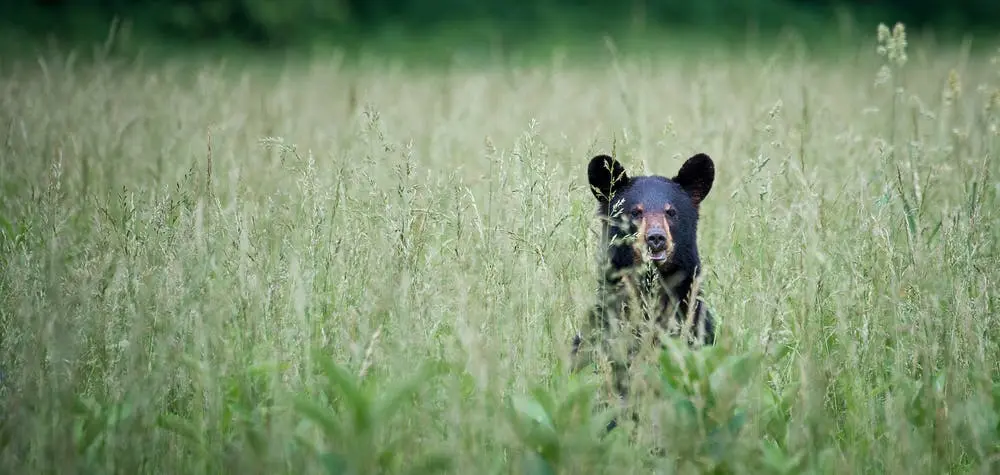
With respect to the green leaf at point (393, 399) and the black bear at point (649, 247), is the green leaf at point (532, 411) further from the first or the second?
the black bear at point (649, 247)

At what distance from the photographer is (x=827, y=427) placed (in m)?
2.91

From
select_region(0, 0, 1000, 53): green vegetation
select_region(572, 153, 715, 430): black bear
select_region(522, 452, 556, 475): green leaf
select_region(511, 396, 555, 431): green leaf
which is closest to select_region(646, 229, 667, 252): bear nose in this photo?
select_region(572, 153, 715, 430): black bear

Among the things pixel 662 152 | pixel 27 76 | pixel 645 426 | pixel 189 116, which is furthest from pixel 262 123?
pixel 645 426

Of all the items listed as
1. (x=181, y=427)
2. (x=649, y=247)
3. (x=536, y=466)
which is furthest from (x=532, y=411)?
(x=649, y=247)

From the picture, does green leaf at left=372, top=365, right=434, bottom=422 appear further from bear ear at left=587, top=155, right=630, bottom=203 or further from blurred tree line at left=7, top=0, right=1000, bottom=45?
blurred tree line at left=7, top=0, right=1000, bottom=45

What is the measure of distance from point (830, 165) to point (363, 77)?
6.70 meters

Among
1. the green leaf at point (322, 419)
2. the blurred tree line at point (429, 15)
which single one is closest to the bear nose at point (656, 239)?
the green leaf at point (322, 419)

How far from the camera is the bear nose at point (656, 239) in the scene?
3.67 m

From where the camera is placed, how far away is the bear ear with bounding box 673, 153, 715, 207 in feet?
13.3

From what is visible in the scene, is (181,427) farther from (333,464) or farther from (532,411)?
(532,411)

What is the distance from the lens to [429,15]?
2105cm

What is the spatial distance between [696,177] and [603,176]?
1.33ft

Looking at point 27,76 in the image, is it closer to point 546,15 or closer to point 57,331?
point 57,331

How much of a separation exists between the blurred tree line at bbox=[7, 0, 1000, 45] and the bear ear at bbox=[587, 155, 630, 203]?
14642 millimetres
